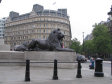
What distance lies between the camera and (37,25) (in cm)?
10162

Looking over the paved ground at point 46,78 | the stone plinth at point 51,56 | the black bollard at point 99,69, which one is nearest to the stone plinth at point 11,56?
the stone plinth at point 51,56

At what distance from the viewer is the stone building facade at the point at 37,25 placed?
101125 mm

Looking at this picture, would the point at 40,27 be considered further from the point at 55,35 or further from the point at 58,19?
the point at 55,35

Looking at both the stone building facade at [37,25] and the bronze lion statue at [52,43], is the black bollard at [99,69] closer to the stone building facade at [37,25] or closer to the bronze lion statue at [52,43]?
the bronze lion statue at [52,43]

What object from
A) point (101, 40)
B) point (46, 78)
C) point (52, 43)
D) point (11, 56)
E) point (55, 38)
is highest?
point (101, 40)

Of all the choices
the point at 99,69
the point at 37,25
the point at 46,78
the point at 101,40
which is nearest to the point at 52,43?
the point at 99,69

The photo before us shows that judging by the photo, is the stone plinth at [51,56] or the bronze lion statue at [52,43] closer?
the stone plinth at [51,56]

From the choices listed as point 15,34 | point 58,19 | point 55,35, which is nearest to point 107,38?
point 58,19

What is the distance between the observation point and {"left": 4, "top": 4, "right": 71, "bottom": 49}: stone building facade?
101 metres

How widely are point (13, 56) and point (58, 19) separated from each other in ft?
294

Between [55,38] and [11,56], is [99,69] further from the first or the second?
[11,56]

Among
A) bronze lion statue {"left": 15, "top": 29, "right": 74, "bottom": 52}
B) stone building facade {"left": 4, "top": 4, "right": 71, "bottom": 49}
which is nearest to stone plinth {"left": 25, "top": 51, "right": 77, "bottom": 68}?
bronze lion statue {"left": 15, "top": 29, "right": 74, "bottom": 52}

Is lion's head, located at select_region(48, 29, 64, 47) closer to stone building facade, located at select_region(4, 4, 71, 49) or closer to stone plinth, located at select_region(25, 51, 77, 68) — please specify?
stone plinth, located at select_region(25, 51, 77, 68)

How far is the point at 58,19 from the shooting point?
102812 millimetres
